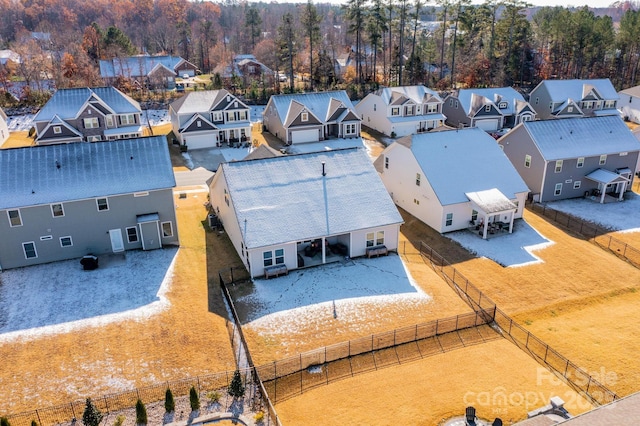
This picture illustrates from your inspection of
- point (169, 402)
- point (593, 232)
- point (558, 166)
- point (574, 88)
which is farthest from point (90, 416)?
point (574, 88)

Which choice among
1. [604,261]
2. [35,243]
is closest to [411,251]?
[604,261]

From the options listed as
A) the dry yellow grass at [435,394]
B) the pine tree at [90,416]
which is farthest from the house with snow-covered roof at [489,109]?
the pine tree at [90,416]

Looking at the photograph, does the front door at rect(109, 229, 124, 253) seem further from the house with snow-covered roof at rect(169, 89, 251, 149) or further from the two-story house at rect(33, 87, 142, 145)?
the house with snow-covered roof at rect(169, 89, 251, 149)

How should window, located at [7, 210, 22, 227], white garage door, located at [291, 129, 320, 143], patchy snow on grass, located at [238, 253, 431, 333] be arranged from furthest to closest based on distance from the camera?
white garage door, located at [291, 129, 320, 143] → window, located at [7, 210, 22, 227] → patchy snow on grass, located at [238, 253, 431, 333]

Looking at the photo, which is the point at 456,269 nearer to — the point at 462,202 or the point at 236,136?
the point at 462,202

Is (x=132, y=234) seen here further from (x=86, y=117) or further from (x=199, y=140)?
(x=86, y=117)

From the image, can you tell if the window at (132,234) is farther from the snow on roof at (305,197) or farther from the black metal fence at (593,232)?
the black metal fence at (593,232)

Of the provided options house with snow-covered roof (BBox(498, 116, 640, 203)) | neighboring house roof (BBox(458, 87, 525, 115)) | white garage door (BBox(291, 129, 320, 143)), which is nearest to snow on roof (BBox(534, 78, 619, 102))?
neighboring house roof (BBox(458, 87, 525, 115))
